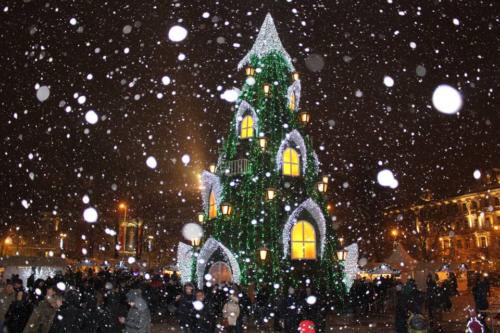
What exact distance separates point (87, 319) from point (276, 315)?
304 inches

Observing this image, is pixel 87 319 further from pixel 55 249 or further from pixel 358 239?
pixel 55 249

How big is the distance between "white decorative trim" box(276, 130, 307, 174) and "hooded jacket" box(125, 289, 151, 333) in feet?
51.3

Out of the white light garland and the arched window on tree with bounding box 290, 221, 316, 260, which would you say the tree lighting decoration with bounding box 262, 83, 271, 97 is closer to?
the arched window on tree with bounding box 290, 221, 316, 260

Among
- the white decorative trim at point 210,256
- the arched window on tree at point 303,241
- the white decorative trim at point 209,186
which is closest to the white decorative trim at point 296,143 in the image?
the arched window on tree at point 303,241

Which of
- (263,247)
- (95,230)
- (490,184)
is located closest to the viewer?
(263,247)

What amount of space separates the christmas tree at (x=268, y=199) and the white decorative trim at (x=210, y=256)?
5cm

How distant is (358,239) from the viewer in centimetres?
4566

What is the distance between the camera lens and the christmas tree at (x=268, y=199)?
23.0 m

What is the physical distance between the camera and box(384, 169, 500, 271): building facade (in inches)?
2598

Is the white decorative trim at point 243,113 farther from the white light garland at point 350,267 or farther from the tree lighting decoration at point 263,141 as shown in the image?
the white light garland at point 350,267

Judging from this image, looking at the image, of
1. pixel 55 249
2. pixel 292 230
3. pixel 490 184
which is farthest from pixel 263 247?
pixel 490 184

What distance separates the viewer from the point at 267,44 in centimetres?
2712

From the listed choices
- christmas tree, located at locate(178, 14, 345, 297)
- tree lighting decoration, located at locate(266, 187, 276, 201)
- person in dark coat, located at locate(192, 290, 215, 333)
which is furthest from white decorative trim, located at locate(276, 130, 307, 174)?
person in dark coat, located at locate(192, 290, 215, 333)

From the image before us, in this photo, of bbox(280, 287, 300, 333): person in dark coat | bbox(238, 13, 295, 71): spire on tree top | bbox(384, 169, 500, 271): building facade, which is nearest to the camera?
bbox(280, 287, 300, 333): person in dark coat
